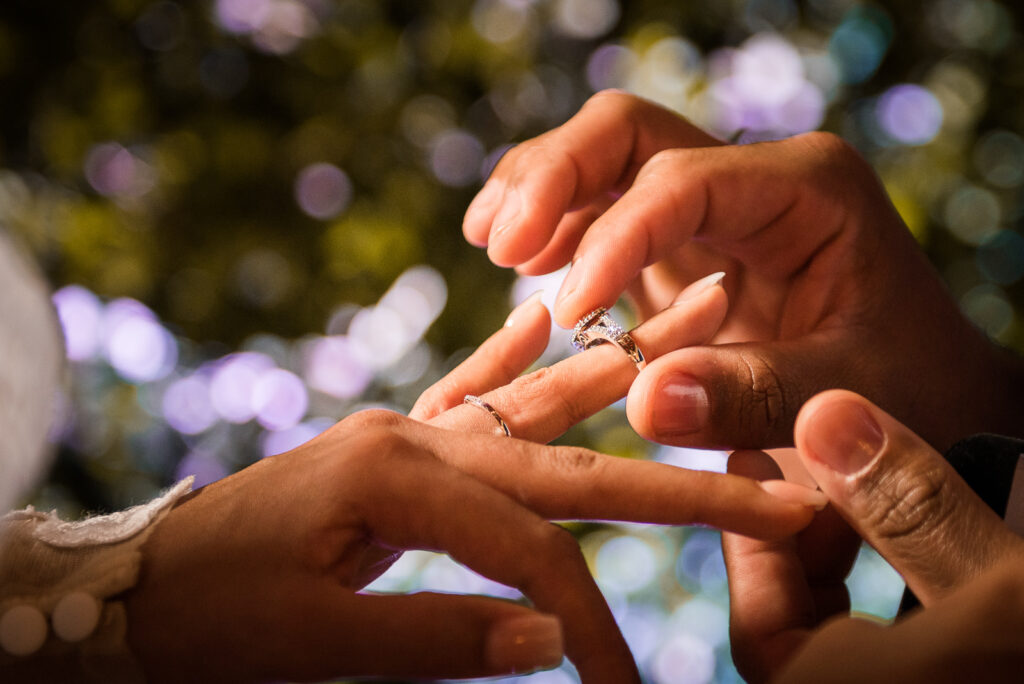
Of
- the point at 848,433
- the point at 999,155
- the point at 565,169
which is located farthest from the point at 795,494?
the point at 999,155

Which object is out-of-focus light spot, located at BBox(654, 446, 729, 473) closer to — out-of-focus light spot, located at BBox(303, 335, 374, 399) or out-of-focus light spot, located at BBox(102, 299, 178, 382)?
out-of-focus light spot, located at BBox(303, 335, 374, 399)

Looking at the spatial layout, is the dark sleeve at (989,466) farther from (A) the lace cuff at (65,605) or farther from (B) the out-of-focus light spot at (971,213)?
(B) the out-of-focus light spot at (971,213)

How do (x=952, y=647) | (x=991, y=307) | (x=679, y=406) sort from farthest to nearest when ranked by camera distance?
1. (x=991, y=307)
2. (x=679, y=406)
3. (x=952, y=647)

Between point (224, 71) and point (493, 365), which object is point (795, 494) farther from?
point (224, 71)

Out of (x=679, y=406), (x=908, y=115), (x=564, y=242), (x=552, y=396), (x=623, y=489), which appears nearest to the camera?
(x=623, y=489)

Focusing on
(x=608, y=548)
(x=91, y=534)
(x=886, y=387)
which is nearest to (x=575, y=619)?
(x=91, y=534)

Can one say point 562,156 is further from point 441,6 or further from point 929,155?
point 929,155

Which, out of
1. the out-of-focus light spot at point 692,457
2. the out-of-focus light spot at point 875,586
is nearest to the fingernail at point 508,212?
the out-of-focus light spot at point 692,457
